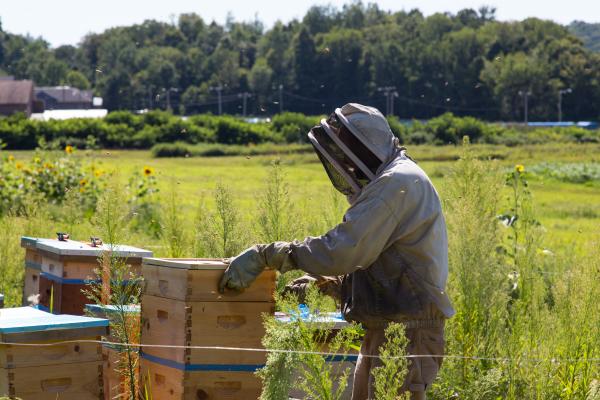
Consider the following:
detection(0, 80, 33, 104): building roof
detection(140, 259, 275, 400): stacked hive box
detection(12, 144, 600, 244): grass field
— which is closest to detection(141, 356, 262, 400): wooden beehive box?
detection(140, 259, 275, 400): stacked hive box

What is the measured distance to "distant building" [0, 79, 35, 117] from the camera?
61.1 meters

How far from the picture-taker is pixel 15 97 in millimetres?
63156

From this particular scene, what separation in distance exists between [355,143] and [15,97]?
61.6 m

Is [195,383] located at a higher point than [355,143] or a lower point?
lower

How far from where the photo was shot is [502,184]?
317 inches

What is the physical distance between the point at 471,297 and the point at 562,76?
9570 centimetres

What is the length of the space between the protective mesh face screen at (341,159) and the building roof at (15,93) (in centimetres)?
5843

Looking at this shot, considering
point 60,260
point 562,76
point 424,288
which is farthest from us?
point 562,76

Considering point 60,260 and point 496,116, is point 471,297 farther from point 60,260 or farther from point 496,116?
point 496,116

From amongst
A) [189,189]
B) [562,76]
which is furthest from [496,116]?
[189,189]

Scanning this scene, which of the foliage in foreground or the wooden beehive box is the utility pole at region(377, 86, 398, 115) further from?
the foliage in foreground

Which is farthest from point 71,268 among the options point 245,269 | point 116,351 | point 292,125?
point 292,125

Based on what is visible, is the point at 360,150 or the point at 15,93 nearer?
the point at 360,150

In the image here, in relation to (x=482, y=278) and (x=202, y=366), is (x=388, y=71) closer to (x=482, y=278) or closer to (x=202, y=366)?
(x=482, y=278)
